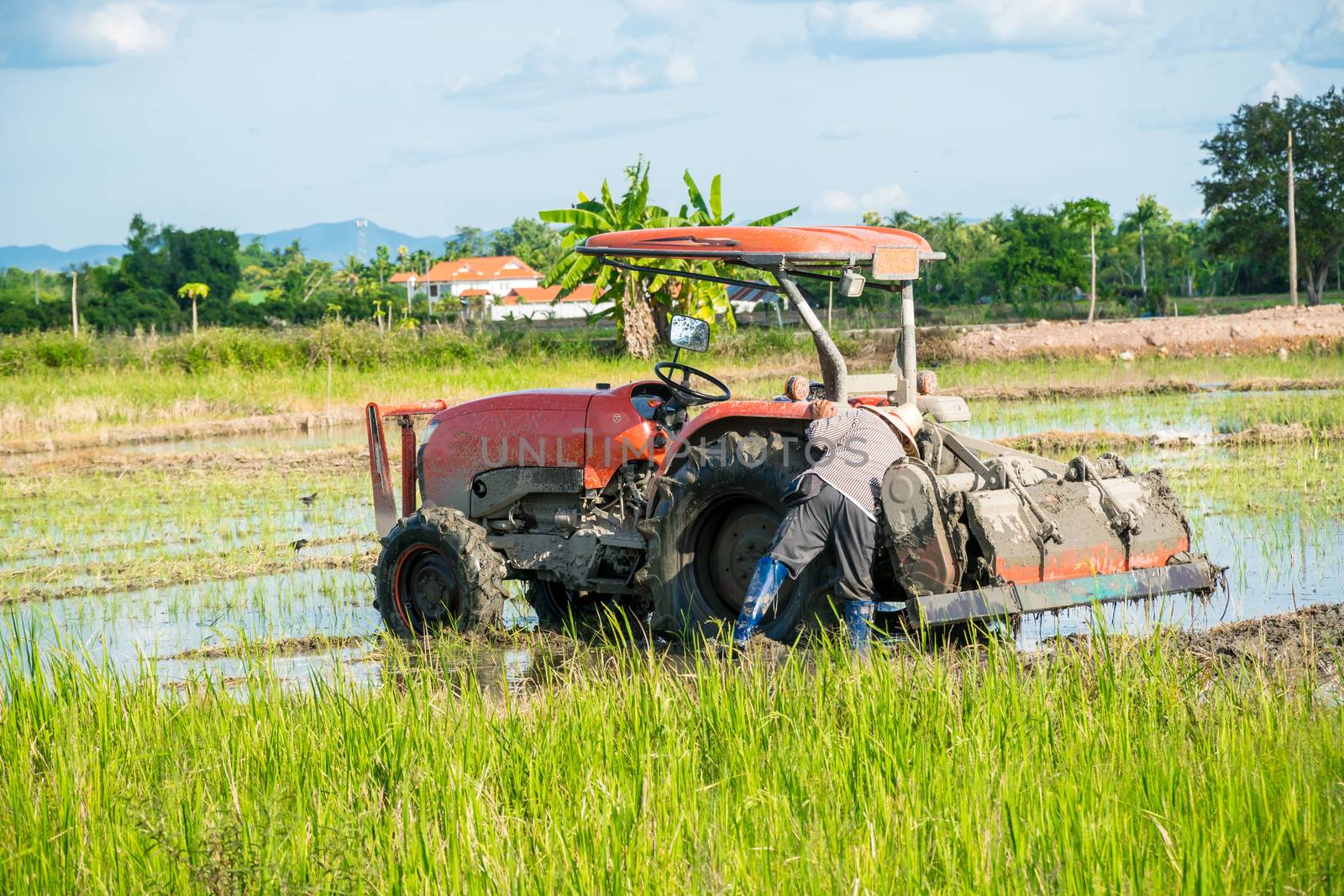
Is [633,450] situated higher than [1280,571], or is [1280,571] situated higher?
[633,450]

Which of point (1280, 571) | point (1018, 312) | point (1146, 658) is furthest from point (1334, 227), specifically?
point (1146, 658)

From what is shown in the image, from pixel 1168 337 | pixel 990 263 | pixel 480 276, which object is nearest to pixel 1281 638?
pixel 1168 337

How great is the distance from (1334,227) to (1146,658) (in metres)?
47.4

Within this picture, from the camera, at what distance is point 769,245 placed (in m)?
6.21

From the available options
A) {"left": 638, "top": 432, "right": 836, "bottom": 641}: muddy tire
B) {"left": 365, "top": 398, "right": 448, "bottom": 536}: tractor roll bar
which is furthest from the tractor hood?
{"left": 638, "top": 432, "right": 836, "bottom": 641}: muddy tire

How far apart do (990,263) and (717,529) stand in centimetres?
5512

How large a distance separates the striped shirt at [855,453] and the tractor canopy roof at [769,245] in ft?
2.44

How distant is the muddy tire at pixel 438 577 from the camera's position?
712 cm

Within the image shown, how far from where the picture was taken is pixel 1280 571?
801 centimetres

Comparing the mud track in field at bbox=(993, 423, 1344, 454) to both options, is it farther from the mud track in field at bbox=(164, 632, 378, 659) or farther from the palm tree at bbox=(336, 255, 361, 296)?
the palm tree at bbox=(336, 255, 361, 296)

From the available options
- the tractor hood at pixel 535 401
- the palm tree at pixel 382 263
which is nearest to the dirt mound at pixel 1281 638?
the tractor hood at pixel 535 401

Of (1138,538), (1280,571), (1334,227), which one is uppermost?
(1334,227)

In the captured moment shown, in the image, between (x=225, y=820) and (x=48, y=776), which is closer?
(x=225, y=820)

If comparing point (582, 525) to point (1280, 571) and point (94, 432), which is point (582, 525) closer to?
point (1280, 571)
